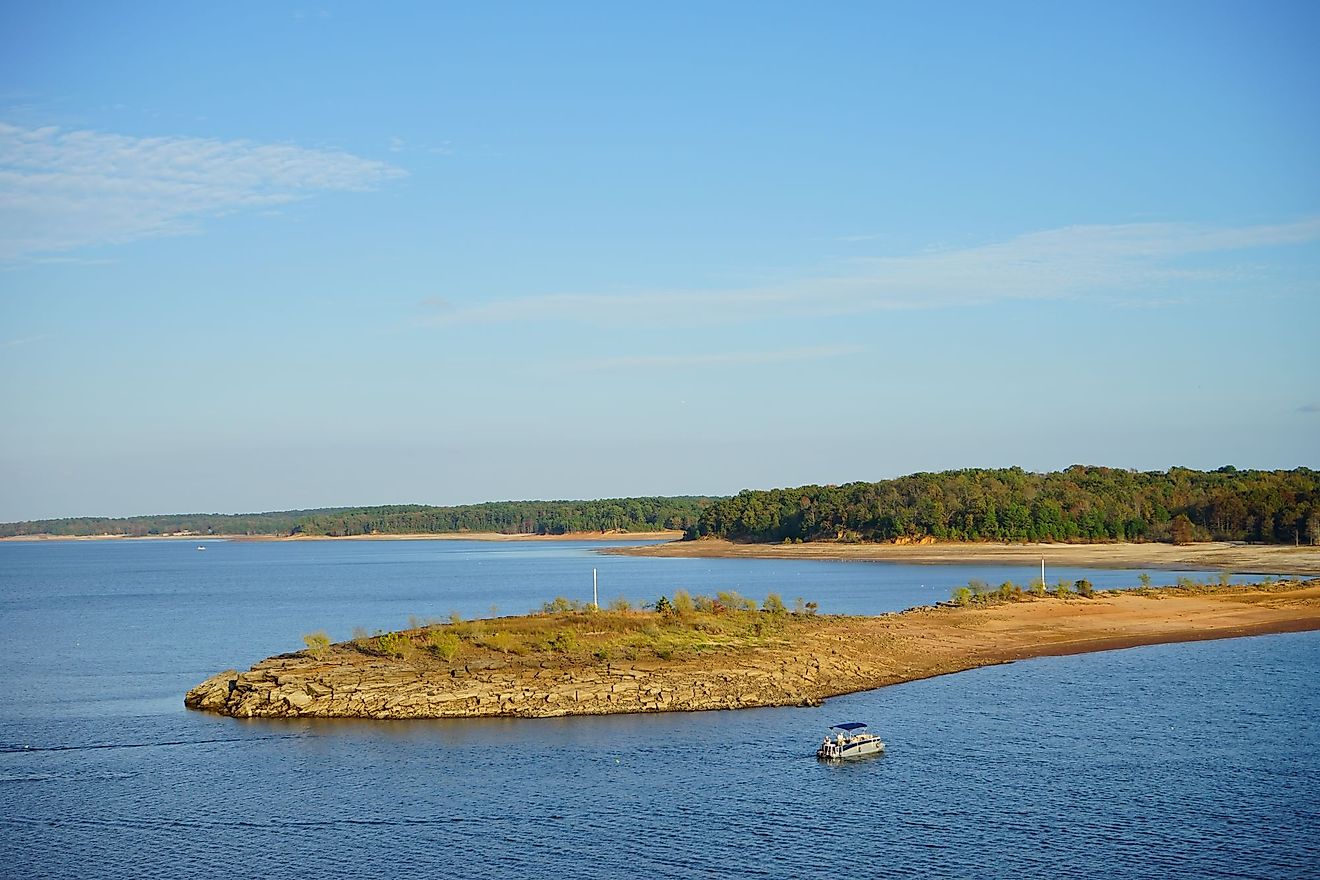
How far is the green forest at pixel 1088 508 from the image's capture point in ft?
498

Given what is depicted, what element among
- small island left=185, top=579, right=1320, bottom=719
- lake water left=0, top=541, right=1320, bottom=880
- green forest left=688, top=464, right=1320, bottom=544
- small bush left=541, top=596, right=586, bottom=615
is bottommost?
lake water left=0, top=541, right=1320, bottom=880

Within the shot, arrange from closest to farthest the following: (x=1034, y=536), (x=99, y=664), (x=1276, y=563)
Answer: (x=99, y=664), (x=1276, y=563), (x=1034, y=536)

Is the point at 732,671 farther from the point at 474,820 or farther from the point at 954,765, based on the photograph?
the point at 474,820

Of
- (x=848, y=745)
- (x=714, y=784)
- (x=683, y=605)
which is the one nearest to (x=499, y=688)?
(x=714, y=784)

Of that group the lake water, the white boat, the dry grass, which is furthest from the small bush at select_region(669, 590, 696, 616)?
the white boat

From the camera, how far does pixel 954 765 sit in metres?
40.7

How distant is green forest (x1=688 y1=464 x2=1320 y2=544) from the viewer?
498 feet

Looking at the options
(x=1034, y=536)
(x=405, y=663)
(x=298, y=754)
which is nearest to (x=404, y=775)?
(x=298, y=754)

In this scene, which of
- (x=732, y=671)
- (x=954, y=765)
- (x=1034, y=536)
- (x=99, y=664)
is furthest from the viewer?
(x=1034, y=536)

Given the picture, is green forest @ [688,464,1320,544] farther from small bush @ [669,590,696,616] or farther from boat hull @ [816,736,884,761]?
boat hull @ [816,736,884,761]

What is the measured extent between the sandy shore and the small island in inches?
2010

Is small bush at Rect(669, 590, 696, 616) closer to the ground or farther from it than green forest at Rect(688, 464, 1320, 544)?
closer to the ground

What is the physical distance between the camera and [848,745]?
41875mm

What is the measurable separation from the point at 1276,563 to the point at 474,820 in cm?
10842
